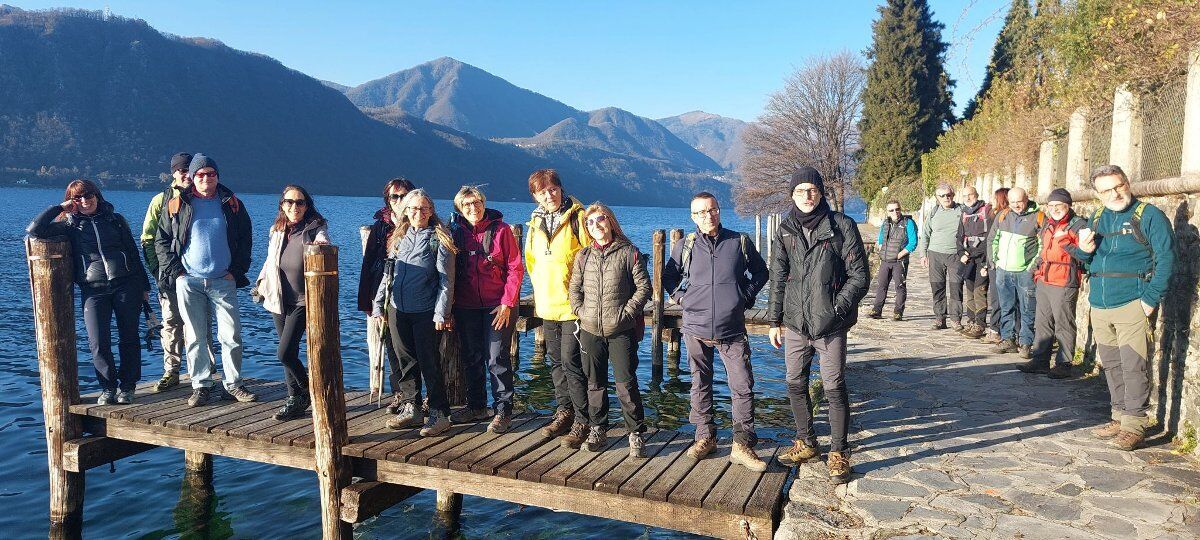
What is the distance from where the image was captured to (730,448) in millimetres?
5965

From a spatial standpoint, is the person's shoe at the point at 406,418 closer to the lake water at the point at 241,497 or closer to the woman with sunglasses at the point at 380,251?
the woman with sunglasses at the point at 380,251

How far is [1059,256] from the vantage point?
25.1 ft

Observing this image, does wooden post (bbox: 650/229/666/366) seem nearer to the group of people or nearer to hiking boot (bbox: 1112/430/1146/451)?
the group of people

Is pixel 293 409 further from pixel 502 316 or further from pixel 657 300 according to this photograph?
pixel 657 300

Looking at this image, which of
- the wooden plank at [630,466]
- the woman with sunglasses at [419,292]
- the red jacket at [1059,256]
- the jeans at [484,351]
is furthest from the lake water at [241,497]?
the red jacket at [1059,256]

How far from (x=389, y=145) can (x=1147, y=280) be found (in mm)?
188234

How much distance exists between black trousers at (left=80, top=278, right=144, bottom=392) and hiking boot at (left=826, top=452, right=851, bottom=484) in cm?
609

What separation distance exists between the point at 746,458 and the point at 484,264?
2.58m

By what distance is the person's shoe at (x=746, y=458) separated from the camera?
5.37 m

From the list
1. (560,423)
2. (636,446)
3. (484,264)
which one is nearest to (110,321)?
(484,264)

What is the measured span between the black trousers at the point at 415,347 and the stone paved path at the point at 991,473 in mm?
2989

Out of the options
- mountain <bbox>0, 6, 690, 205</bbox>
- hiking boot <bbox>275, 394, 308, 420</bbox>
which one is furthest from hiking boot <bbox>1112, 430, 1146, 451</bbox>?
mountain <bbox>0, 6, 690, 205</bbox>

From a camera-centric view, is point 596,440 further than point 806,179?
Yes

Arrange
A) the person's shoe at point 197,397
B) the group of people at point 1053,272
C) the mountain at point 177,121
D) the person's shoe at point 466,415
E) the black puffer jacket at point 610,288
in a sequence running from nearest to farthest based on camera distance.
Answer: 1. the black puffer jacket at point 610,288
2. the group of people at point 1053,272
3. the person's shoe at point 466,415
4. the person's shoe at point 197,397
5. the mountain at point 177,121
